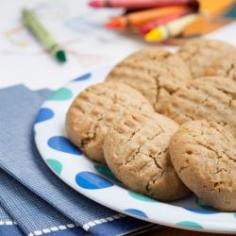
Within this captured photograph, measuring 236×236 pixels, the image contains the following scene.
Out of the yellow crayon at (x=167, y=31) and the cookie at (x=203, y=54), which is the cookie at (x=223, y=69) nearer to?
the cookie at (x=203, y=54)

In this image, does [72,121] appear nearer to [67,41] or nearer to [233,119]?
[233,119]

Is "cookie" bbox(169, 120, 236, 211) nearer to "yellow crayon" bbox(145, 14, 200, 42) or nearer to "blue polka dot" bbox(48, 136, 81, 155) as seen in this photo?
"blue polka dot" bbox(48, 136, 81, 155)

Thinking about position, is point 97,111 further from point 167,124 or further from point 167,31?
point 167,31

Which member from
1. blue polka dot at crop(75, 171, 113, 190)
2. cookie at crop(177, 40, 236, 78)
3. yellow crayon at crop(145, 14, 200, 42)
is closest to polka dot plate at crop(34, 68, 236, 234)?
blue polka dot at crop(75, 171, 113, 190)

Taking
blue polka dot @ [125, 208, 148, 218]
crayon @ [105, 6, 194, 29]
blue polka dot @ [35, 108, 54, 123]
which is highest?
blue polka dot @ [35, 108, 54, 123]

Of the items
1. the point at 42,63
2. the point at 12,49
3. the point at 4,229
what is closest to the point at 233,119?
the point at 4,229

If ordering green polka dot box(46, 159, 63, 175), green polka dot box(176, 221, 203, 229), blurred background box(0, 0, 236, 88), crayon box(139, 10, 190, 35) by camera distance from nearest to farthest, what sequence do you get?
1. green polka dot box(176, 221, 203, 229)
2. green polka dot box(46, 159, 63, 175)
3. blurred background box(0, 0, 236, 88)
4. crayon box(139, 10, 190, 35)

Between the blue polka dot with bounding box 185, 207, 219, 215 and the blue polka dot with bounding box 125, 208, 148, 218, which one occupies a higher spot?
the blue polka dot with bounding box 125, 208, 148, 218
